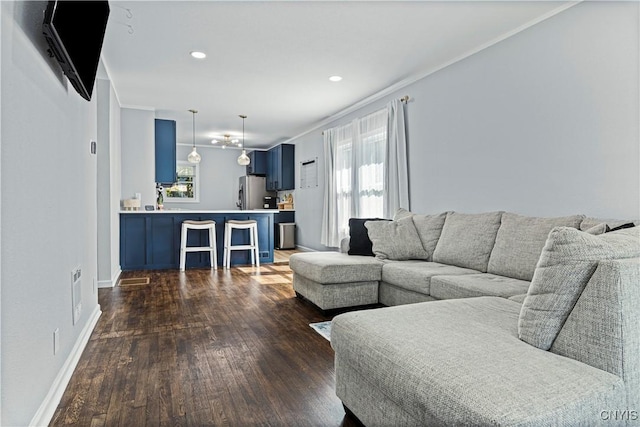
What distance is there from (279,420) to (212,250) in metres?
4.54

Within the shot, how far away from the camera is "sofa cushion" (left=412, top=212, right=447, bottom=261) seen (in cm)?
376

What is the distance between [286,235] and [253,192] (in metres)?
1.66

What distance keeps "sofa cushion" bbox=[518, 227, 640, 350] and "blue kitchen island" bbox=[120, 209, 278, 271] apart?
5466 millimetres

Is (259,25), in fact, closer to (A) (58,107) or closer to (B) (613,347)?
(A) (58,107)

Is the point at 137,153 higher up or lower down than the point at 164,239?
higher up

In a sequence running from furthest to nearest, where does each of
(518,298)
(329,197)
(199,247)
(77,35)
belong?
(329,197), (199,247), (518,298), (77,35)

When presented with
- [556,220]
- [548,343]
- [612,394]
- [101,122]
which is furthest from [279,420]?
[101,122]

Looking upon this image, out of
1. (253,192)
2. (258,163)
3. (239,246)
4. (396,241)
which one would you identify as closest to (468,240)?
(396,241)

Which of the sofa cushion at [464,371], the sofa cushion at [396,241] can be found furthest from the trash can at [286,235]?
the sofa cushion at [464,371]

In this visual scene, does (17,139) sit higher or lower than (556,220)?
higher

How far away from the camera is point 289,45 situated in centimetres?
364

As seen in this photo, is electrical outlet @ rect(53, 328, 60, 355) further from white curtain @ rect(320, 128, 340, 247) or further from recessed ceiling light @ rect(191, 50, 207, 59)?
white curtain @ rect(320, 128, 340, 247)

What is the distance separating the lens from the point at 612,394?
3.62 ft

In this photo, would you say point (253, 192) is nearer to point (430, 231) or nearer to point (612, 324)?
point (430, 231)
